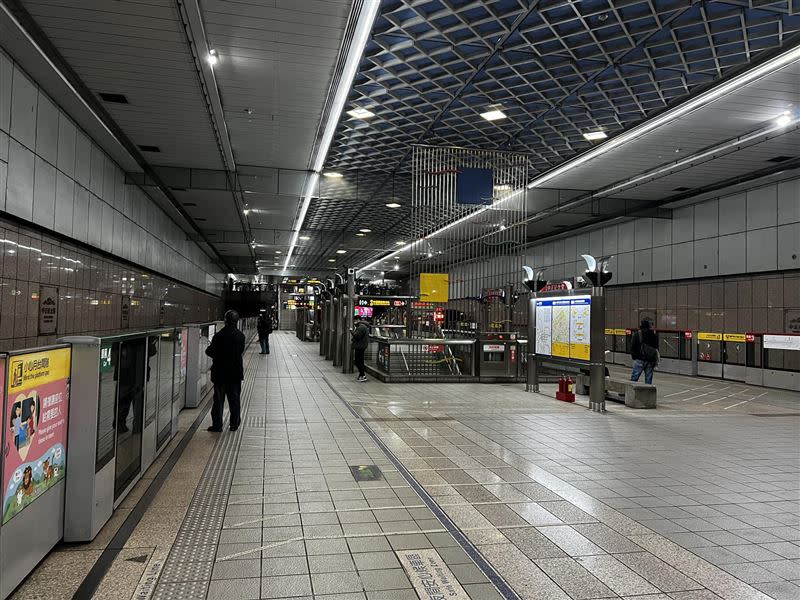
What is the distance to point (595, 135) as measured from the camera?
12.2 metres

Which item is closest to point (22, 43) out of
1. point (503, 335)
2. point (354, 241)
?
point (503, 335)

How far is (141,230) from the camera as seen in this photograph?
1603 cm

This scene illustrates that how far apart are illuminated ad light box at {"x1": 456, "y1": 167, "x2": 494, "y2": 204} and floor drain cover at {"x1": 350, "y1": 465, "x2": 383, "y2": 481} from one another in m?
8.31

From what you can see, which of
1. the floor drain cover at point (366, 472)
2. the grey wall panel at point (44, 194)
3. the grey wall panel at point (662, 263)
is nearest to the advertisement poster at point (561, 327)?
the floor drain cover at point (366, 472)

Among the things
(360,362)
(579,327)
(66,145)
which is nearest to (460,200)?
(579,327)

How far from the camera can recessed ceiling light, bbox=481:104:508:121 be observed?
10.9 meters

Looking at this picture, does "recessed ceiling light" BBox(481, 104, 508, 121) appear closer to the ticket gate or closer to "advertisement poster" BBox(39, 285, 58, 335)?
the ticket gate

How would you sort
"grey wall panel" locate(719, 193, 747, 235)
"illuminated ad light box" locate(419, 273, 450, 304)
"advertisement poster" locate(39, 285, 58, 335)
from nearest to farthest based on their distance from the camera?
"advertisement poster" locate(39, 285, 58, 335) → "illuminated ad light box" locate(419, 273, 450, 304) → "grey wall panel" locate(719, 193, 747, 235)

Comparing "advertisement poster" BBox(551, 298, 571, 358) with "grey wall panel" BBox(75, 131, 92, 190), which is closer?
"grey wall panel" BBox(75, 131, 92, 190)

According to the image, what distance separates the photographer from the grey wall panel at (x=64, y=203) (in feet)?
31.1

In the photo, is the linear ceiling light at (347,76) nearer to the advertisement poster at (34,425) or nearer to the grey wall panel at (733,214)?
the advertisement poster at (34,425)

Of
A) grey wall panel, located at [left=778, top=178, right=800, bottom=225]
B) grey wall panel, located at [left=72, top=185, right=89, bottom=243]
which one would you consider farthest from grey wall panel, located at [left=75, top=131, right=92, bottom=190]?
grey wall panel, located at [left=778, top=178, right=800, bottom=225]

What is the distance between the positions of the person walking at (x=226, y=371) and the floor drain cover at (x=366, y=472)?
2310mm

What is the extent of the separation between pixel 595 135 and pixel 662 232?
8.09 meters
